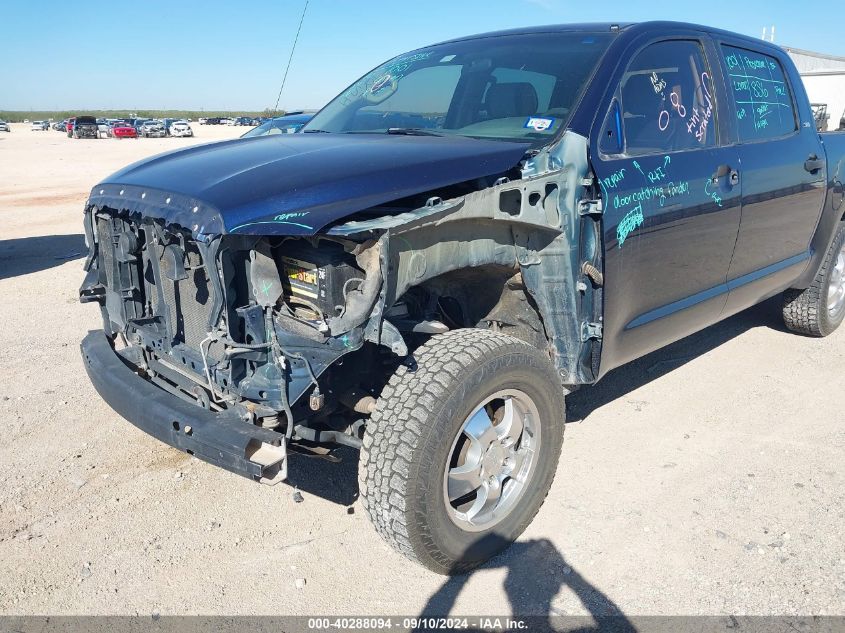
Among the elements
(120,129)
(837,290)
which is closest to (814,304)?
(837,290)

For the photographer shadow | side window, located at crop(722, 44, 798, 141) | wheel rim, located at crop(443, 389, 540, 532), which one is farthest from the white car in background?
the photographer shadow

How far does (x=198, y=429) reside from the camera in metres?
2.51

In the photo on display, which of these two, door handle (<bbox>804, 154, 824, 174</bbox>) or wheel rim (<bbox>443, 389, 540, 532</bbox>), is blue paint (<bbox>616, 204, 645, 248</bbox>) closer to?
wheel rim (<bbox>443, 389, 540, 532</bbox>)

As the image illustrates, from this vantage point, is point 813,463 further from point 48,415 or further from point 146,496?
point 48,415

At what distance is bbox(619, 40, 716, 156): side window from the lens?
334cm

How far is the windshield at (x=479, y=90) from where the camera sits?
3.32 m

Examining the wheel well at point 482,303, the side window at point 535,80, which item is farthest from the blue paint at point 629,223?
the side window at point 535,80

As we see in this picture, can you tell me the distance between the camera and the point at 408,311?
311 cm

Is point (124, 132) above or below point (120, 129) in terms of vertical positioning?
below

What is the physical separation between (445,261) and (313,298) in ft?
1.72

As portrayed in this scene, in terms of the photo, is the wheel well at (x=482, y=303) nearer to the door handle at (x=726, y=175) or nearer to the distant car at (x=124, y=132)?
the door handle at (x=726, y=175)

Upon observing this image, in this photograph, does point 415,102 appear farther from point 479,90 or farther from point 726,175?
point 726,175

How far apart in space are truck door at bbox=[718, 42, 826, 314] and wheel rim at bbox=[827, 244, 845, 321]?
0.80 metres

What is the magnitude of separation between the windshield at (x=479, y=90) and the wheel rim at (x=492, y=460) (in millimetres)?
1171
